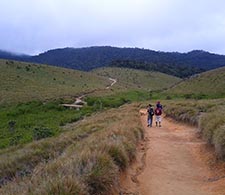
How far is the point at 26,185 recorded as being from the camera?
752cm

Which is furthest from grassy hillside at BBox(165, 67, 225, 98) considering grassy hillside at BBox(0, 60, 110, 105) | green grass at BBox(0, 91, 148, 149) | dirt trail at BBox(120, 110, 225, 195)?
dirt trail at BBox(120, 110, 225, 195)

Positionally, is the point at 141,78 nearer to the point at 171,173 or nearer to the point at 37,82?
the point at 37,82

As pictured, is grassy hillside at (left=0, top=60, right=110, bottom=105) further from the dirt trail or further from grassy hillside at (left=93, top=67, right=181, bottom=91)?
the dirt trail

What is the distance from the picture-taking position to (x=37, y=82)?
80.8 metres

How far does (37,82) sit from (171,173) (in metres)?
Result: 71.7

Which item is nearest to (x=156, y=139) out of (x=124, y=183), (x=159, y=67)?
(x=124, y=183)

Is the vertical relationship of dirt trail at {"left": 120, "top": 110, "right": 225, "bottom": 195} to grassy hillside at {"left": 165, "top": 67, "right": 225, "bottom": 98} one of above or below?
below

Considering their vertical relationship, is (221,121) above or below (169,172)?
above

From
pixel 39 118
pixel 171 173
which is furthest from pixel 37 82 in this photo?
pixel 171 173

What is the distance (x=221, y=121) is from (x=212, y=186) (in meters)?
5.08

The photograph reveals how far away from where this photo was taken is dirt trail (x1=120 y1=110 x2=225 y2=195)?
9422 millimetres

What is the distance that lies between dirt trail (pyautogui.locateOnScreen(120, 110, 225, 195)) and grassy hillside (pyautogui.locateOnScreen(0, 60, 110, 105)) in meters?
49.9

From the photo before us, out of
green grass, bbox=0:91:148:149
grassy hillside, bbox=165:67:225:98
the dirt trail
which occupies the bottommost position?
green grass, bbox=0:91:148:149

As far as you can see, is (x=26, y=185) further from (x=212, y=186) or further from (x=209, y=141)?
(x=209, y=141)
